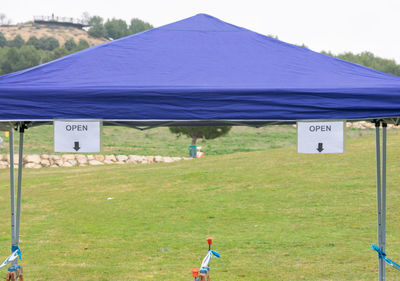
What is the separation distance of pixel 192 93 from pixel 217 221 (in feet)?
23.7

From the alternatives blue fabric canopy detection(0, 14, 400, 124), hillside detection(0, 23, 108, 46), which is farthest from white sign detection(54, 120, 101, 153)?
hillside detection(0, 23, 108, 46)

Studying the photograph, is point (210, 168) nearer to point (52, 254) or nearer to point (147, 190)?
point (147, 190)

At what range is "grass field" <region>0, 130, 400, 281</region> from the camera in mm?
7340

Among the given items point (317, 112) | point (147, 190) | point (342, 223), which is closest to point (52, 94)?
point (317, 112)

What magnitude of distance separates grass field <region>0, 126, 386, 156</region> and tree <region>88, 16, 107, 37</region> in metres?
87.1

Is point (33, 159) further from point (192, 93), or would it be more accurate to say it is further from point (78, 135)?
point (192, 93)

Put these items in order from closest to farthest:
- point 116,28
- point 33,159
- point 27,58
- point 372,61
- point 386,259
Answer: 1. point 386,259
2. point 33,159
3. point 372,61
4. point 27,58
5. point 116,28

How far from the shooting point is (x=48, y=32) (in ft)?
408

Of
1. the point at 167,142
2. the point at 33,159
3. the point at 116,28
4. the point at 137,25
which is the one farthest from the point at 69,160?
the point at 137,25

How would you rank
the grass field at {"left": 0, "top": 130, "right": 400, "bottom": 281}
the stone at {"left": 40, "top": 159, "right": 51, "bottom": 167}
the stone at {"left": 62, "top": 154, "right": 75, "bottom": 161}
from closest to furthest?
the grass field at {"left": 0, "top": 130, "right": 400, "bottom": 281} → the stone at {"left": 40, "top": 159, "right": 51, "bottom": 167} → the stone at {"left": 62, "top": 154, "right": 75, "bottom": 161}

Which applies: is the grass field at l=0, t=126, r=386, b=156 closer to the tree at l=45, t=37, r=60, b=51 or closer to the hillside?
the tree at l=45, t=37, r=60, b=51

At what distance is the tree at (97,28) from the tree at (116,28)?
193 centimetres

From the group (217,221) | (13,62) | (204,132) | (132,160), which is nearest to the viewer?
(217,221)

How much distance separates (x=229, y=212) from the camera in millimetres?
11508
